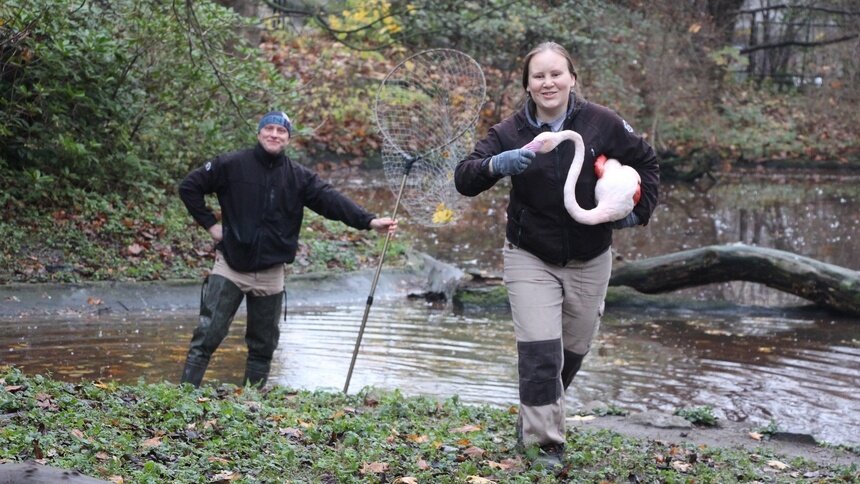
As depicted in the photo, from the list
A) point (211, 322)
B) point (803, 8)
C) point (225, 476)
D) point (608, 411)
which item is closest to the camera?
point (225, 476)

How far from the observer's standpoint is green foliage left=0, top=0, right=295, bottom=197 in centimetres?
1256

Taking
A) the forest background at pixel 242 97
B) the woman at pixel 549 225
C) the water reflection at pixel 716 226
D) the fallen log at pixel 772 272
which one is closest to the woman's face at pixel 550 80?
the woman at pixel 549 225

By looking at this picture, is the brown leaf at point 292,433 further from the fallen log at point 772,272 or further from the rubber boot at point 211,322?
the fallen log at point 772,272

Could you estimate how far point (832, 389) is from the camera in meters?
9.47

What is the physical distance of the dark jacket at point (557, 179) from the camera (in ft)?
18.8

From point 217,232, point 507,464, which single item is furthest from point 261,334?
point 507,464

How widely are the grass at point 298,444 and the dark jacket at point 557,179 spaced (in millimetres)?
1114

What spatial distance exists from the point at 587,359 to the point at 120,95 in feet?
21.8

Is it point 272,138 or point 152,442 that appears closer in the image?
point 152,442

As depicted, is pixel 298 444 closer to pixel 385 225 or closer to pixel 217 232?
pixel 385 225

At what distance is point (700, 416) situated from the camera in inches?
312

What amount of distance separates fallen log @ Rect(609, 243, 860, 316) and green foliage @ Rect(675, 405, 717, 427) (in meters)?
5.17

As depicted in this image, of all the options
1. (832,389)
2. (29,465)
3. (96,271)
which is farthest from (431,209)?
(29,465)

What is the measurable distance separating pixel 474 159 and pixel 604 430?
2.28 metres
